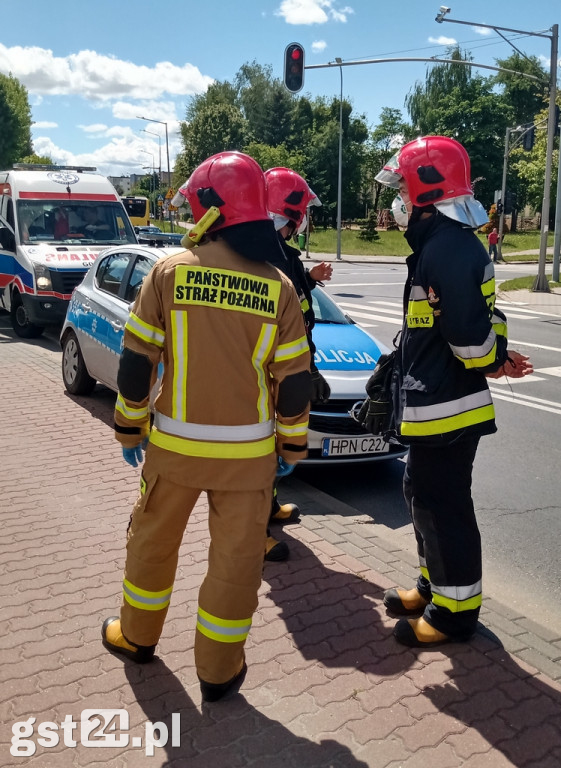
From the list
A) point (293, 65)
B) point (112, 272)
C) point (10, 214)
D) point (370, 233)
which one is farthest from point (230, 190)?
point (370, 233)

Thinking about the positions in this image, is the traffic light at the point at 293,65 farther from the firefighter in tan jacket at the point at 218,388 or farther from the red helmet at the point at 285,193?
the firefighter in tan jacket at the point at 218,388

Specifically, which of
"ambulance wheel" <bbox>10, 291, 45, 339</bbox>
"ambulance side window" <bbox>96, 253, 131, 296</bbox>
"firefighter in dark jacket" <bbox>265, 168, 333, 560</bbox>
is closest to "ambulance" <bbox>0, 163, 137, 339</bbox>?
"ambulance wheel" <bbox>10, 291, 45, 339</bbox>

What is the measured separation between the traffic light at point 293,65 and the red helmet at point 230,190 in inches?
605

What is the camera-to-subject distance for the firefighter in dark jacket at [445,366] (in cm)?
310

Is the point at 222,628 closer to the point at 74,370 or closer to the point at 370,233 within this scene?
the point at 74,370

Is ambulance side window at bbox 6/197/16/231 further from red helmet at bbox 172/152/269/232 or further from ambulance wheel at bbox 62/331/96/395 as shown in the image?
red helmet at bbox 172/152/269/232

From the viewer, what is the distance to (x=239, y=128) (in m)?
70.6

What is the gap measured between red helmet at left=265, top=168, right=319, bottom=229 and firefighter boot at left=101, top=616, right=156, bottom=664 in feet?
7.37

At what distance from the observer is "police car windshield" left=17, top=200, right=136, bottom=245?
39.3 feet

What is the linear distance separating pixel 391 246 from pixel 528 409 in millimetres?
41282

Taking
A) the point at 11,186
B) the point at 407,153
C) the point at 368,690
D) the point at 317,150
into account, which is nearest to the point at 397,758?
the point at 368,690

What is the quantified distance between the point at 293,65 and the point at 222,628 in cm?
1637

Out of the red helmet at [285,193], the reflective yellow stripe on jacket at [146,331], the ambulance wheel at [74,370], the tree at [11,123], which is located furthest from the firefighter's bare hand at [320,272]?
the tree at [11,123]

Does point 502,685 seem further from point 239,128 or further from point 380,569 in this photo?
point 239,128
